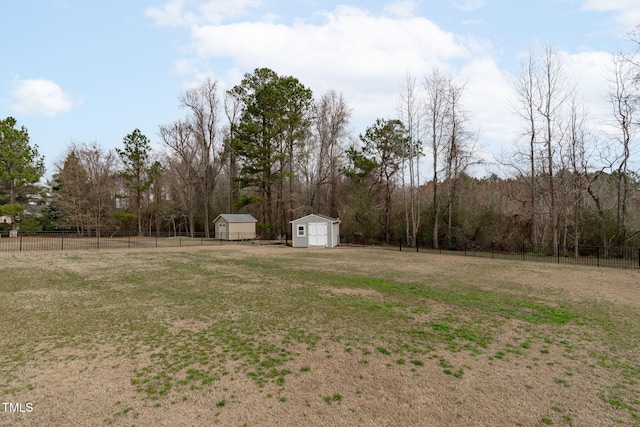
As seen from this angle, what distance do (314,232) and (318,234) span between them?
1.10 feet

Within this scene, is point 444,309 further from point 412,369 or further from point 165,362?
point 165,362

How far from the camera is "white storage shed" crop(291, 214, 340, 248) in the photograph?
930 inches

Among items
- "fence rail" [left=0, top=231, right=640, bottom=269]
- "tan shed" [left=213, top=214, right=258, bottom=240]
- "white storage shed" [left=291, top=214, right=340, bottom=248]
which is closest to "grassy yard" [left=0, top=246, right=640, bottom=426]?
"fence rail" [left=0, top=231, right=640, bottom=269]

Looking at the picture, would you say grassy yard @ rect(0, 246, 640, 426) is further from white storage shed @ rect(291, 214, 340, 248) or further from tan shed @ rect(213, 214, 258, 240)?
tan shed @ rect(213, 214, 258, 240)

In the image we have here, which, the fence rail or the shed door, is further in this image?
the shed door

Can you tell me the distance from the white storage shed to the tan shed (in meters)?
8.07

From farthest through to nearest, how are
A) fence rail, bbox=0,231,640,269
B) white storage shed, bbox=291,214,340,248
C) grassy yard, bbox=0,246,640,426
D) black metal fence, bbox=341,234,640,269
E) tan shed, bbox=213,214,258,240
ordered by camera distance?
tan shed, bbox=213,214,258,240 < white storage shed, bbox=291,214,340,248 < black metal fence, bbox=341,234,640,269 < fence rail, bbox=0,231,640,269 < grassy yard, bbox=0,246,640,426

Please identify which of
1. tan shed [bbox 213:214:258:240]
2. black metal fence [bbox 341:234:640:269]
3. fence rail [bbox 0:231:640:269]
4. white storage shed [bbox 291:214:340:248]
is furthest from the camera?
tan shed [bbox 213:214:258:240]

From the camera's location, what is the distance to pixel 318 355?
4605 millimetres

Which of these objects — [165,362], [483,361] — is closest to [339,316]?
[483,361]

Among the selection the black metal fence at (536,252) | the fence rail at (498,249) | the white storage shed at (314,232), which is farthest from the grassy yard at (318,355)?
the white storage shed at (314,232)

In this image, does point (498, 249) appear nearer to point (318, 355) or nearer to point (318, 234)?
point (318, 234)

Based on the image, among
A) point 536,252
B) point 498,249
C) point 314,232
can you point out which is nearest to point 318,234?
point 314,232

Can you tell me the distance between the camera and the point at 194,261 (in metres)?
14.8
